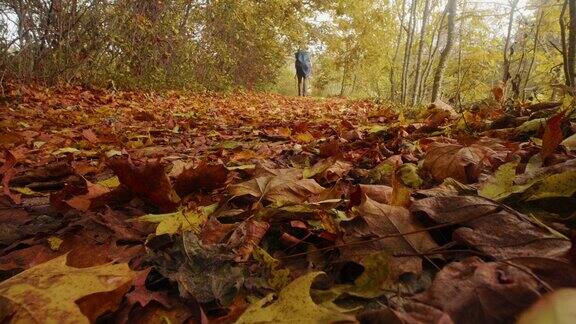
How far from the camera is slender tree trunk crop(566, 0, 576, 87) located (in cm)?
261

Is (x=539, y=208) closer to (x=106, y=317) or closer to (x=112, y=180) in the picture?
(x=106, y=317)

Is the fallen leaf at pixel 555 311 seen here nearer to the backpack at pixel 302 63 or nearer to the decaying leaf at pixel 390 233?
the decaying leaf at pixel 390 233

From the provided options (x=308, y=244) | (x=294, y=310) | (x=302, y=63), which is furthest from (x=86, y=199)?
(x=302, y=63)

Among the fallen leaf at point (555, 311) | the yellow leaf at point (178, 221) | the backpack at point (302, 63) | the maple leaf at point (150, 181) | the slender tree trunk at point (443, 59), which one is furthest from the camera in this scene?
the backpack at point (302, 63)

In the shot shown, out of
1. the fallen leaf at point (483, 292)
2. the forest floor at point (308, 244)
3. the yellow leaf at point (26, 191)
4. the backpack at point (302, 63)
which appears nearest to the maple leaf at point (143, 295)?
the forest floor at point (308, 244)

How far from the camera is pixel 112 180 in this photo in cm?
136

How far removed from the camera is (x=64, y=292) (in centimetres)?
66

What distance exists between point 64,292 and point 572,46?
316cm

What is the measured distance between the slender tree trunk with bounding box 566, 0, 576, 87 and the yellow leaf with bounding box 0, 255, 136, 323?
296cm

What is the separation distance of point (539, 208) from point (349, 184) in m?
0.53

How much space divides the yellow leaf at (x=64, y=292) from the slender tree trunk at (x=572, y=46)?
9.72 feet

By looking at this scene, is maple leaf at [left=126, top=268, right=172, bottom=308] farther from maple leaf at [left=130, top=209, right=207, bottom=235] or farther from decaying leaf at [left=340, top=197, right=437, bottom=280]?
decaying leaf at [left=340, top=197, right=437, bottom=280]

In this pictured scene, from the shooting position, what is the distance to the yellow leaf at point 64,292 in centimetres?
62

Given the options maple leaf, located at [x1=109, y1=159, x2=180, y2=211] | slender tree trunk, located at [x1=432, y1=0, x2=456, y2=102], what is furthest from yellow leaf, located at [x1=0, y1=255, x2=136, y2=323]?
slender tree trunk, located at [x1=432, y1=0, x2=456, y2=102]
